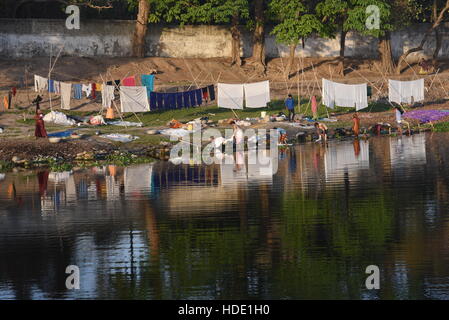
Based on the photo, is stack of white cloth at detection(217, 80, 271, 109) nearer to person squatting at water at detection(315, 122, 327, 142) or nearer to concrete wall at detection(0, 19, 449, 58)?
person squatting at water at detection(315, 122, 327, 142)

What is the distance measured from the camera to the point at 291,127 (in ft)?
156

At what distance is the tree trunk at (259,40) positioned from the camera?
2495 inches

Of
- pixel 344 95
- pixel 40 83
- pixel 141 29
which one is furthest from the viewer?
pixel 141 29

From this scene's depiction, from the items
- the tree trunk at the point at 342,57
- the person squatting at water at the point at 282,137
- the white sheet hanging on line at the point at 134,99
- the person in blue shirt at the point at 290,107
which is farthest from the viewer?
the tree trunk at the point at 342,57

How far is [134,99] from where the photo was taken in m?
47.6

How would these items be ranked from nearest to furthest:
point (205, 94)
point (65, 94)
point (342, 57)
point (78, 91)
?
point (65, 94)
point (78, 91)
point (205, 94)
point (342, 57)

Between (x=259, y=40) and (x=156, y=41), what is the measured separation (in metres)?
6.77

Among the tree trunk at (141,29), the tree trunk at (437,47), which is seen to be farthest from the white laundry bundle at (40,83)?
the tree trunk at (437,47)

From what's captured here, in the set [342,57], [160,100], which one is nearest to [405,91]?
[342,57]

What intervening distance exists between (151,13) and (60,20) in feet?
19.1

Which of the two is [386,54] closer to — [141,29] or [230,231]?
[141,29]

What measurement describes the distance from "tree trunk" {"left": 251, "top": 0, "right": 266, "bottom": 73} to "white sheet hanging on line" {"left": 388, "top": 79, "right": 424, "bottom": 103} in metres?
11.5

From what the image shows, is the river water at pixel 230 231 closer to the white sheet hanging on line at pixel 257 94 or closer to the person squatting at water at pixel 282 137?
the person squatting at water at pixel 282 137

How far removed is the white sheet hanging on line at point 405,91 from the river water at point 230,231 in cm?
1835
